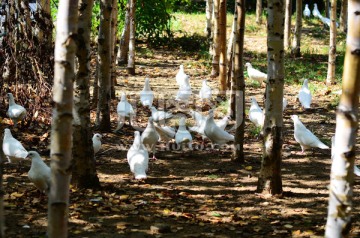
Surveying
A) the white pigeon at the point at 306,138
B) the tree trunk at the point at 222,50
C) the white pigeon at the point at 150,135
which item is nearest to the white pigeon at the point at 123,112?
the white pigeon at the point at 150,135

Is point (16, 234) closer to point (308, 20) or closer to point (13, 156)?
point (13, 156)

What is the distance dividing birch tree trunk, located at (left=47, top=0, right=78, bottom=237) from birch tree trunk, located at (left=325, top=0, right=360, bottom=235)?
197cm

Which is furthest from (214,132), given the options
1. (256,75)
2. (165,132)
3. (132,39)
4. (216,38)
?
(132,39)

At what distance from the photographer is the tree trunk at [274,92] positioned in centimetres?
728

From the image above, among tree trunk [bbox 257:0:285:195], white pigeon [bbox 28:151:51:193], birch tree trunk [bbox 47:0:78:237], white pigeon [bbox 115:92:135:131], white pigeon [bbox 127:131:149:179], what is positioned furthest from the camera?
white pigeon [bbox 115:92:135:131]

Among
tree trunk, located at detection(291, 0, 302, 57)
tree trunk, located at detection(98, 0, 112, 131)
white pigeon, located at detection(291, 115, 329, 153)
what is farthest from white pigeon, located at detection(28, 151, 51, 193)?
tree trunk, located at detection(291, 0, 302, 57)

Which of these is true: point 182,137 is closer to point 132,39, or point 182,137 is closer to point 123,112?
point 123,112

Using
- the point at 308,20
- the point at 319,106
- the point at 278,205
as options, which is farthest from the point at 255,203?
the point at 308,20

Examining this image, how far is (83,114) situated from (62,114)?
3250 mm

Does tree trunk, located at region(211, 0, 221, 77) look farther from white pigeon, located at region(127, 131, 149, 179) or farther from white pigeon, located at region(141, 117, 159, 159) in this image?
white pigeon, located at region(127, 131, 149, 179)

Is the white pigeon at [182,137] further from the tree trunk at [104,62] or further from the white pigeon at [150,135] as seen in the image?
the tree trunk at [104,62]

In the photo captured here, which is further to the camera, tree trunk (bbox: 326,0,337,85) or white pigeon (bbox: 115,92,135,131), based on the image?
tree trunk (bbox: 326,0,337,85)

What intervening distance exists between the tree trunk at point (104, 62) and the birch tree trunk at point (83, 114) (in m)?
3.13

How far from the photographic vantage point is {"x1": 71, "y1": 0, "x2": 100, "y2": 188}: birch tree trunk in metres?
7.08
